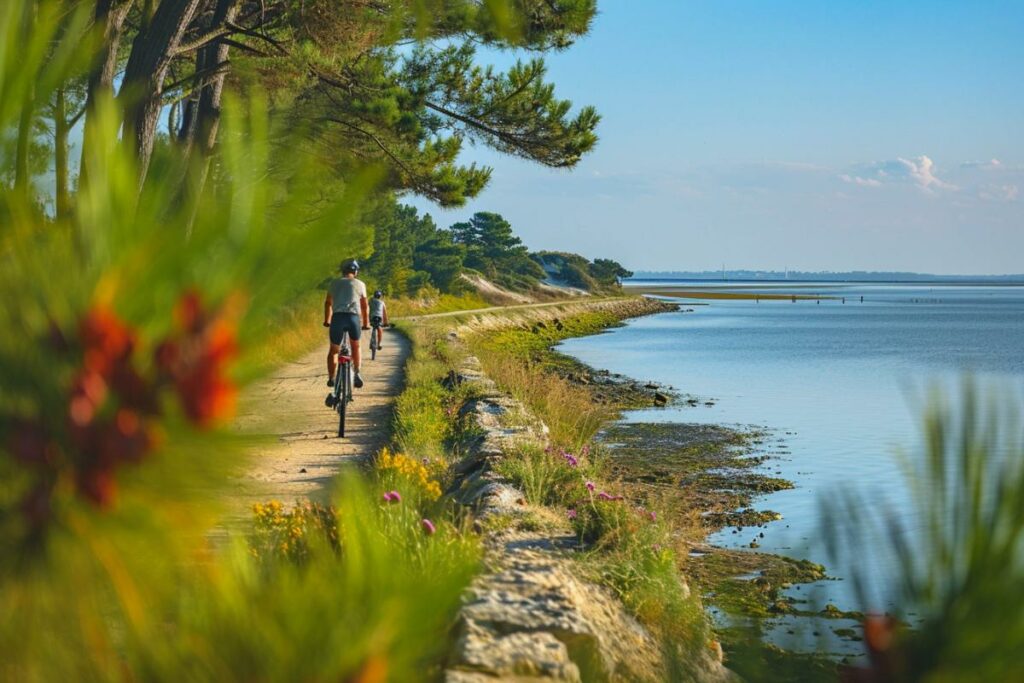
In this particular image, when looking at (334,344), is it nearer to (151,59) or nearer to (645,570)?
(151,59)

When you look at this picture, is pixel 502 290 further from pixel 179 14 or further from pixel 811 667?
pixel 811 667

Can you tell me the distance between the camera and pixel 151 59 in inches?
373

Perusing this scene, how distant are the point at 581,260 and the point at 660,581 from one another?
11246 centimetres

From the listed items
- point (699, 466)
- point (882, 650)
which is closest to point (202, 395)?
point (882, 650)

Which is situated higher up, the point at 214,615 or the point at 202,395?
the point at 202,395

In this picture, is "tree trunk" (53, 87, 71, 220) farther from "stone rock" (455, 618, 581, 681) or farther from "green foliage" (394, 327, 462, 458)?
"green foliage" (394, 327, 462, 458)

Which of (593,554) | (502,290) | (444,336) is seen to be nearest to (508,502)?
(593,554)

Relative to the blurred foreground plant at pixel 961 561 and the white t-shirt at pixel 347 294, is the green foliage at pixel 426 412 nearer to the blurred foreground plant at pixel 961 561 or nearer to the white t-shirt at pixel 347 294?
the white t-shirt at pixel 347 294

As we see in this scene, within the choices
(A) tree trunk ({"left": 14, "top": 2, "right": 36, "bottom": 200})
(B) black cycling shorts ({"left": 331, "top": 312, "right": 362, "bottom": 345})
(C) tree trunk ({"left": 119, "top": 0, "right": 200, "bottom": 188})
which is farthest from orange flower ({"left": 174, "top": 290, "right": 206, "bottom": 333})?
(B) black cycling shorts ({"left": 331, "top": 312, "right": 362, "bottom": 345})

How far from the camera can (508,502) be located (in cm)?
713

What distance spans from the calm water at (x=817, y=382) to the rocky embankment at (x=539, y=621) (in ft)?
2.89

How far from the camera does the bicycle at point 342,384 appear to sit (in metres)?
12.2

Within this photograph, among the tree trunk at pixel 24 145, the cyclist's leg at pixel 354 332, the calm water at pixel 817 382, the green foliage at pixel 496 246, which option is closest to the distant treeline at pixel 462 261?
the green foliage at pixel 496 246

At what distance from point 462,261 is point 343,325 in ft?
201
